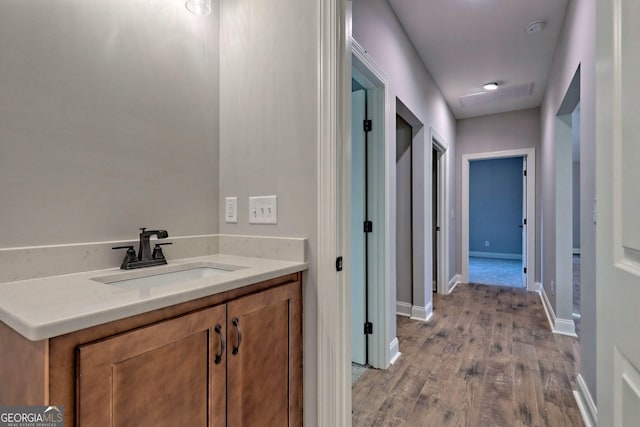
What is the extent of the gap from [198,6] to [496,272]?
20.1 ft

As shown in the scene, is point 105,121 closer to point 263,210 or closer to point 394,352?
point 263,210

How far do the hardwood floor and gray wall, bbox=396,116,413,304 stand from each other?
357mm

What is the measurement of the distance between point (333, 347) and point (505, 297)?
372 cm

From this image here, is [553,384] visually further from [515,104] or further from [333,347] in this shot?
[515,104]

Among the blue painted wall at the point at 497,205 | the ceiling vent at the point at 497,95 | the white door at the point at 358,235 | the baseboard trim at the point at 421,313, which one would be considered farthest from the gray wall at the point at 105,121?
the blue painted wall at the point at 497,205

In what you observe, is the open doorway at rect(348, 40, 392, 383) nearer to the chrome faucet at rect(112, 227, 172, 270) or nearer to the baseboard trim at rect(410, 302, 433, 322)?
the baseboard trim at rect(410, 302, 433, 322)

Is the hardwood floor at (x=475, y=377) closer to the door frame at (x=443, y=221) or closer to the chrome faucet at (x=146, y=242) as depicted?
the door frame at (x=443, y=221)

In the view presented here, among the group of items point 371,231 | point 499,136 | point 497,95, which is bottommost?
point 371,231

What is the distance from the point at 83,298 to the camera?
75 centimetres

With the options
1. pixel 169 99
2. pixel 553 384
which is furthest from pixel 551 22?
pixel 169 99

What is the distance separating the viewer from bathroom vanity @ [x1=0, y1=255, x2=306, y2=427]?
2.05 feet

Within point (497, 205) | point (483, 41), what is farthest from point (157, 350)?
point (497, 205)

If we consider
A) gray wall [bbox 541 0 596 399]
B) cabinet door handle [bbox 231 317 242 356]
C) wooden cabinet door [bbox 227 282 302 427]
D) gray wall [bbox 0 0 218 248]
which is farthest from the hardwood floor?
gray wall [bbox 0 0 218 248]

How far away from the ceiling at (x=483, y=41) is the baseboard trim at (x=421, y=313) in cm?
252
